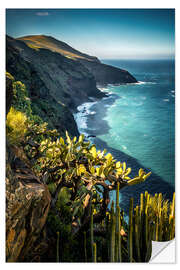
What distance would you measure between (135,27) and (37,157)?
72.4 inches

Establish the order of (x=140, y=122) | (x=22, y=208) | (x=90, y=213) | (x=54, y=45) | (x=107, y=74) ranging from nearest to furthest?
(x=22, y=208), (x=90, y=213), (x=54, y=45), (x=140, y=122), (x=107, y=74)

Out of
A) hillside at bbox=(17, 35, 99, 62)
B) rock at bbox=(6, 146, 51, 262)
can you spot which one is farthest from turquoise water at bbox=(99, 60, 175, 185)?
rock at bbox=(6, 146, 51, 262)

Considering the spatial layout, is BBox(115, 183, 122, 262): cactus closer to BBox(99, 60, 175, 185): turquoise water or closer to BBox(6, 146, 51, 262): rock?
BBox(6, 146, 51, 262): rock

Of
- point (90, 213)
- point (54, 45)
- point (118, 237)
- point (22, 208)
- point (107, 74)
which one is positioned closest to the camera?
point (22, 208)

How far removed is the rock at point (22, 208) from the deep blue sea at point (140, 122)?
1.18 metres

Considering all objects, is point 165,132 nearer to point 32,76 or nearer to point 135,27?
point 135,27

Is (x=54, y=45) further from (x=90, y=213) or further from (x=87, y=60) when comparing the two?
(x=90, y=213)

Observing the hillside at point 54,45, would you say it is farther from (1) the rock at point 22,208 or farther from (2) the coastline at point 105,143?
(1) the rock at point 22,208

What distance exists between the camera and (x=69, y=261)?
191 centimetres

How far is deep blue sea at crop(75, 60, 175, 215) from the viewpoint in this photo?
2.37 meters

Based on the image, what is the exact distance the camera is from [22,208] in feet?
4.82

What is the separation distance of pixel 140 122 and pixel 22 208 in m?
1.87

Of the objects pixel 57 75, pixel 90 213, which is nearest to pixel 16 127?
pixel 90 213
